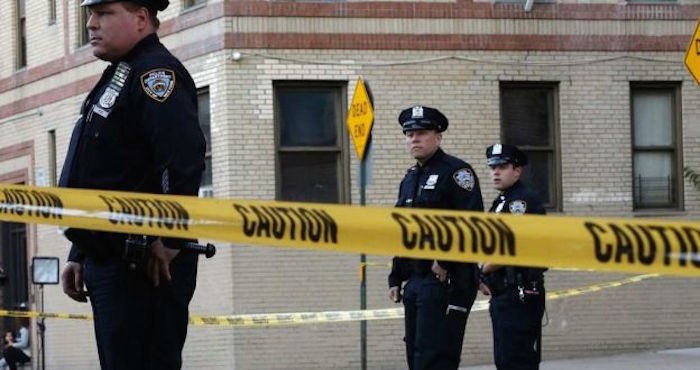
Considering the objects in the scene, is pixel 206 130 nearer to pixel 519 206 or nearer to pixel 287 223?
pixel 519 206

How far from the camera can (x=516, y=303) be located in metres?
11.5

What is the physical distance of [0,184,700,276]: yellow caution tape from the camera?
5324 millimetres

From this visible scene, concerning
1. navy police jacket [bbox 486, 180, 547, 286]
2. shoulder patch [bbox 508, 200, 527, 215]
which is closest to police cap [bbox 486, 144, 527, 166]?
navy police jacket [bbox 486, 180, 547, 286]

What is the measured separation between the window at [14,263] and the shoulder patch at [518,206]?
16.0 metres

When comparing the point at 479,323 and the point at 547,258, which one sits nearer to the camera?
the point at 547,258

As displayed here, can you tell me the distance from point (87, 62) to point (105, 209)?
17.6 metres

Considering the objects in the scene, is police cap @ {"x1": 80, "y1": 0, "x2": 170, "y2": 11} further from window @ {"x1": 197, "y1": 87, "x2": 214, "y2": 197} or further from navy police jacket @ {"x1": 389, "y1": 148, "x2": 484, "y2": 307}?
window @ {"x1": 197, "y1": 87, "x2": 214, "y2": 197}

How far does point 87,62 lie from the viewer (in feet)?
76.5

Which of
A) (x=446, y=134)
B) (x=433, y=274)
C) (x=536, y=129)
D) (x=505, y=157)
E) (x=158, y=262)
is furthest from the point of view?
(x=536, y=129)

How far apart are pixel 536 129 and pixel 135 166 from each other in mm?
14456

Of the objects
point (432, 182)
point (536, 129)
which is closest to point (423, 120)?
point (432, 182)

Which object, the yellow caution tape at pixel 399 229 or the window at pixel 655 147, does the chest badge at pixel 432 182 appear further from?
the window at pixel 655 147

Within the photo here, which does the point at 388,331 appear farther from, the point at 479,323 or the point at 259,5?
the point at 259,5

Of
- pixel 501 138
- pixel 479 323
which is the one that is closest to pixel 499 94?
pixel 501 138
